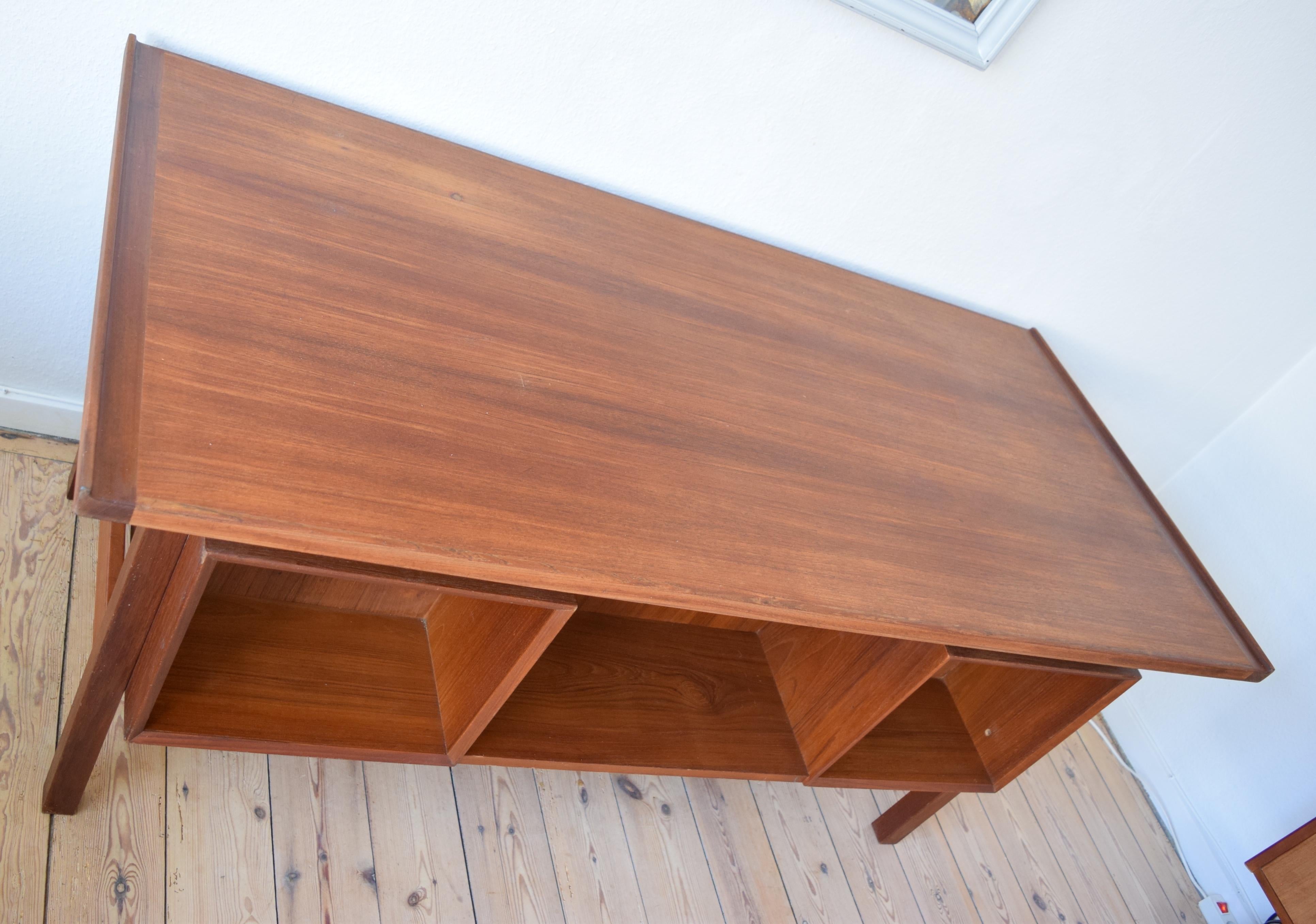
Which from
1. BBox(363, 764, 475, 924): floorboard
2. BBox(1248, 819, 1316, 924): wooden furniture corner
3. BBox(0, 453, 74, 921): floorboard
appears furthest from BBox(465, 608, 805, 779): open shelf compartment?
BBox(1248, 819, 1316, 924): wooden furniture corner

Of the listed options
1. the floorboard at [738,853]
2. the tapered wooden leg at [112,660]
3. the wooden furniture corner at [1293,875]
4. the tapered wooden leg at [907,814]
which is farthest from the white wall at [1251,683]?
the tapered wooden leg at [112,660]

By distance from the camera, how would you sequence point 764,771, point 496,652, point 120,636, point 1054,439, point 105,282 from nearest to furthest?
point 105,282, point 120,636, point 496,652, point 764,771, point 1054,439

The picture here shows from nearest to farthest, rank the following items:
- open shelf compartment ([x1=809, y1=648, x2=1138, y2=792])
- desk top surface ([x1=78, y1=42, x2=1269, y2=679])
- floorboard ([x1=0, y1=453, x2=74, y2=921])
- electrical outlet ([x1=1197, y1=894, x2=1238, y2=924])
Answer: desk top surface ([x1=78, y1=42, x2=1269, y2=679]), floorboard ([x1=0, y1=453, x2=74, y2=921]), open shelf compartment ([x1=809, y1=648, x2=1138, y2=792]), electrical outlet ([x1=1197, y1=894, x2=1238, y2=924])

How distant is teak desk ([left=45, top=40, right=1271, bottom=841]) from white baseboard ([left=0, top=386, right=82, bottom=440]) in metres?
0.46

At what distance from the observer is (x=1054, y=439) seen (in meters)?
1.59

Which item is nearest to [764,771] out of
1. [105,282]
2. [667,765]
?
[667,765]

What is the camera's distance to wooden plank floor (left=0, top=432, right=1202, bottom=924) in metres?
1.16

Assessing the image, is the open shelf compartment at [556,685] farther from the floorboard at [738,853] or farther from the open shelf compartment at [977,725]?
the floorboard at [738,853]

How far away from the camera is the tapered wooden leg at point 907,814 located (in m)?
1.62

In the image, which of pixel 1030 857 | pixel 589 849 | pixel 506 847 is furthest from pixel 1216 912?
pixel 506 847

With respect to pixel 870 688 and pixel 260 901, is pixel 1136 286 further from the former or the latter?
pixel 260 901

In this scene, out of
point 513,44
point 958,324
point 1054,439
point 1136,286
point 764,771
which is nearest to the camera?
point 513,44

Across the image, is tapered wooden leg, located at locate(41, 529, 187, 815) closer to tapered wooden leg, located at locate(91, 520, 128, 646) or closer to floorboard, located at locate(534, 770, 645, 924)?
tapered wooden leg, located at locate(91, 520, 128, 646)

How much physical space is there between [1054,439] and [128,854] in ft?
4.69
